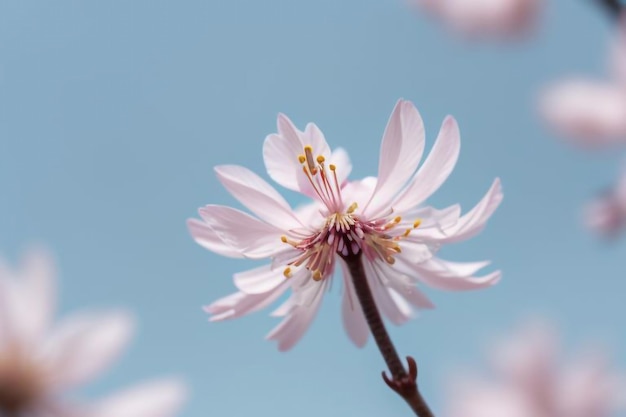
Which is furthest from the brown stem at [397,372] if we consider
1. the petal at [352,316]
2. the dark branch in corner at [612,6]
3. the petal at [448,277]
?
the dark branch in corner at [612,6]

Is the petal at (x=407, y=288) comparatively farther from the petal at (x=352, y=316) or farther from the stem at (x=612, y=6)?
the stem at (x=612, y=6)

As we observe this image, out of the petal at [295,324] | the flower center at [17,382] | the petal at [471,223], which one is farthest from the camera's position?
the petal at [295,324]

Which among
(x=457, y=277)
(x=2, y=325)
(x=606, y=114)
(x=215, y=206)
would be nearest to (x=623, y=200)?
(x=606, y=114)

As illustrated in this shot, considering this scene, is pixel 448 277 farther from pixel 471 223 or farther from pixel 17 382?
pixel 17 382

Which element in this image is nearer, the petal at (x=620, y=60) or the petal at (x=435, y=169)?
the petal at (x=435, y=169)

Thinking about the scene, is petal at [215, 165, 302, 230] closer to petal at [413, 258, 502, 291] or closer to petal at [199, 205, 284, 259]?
petal at [199, 205, 284, 259]

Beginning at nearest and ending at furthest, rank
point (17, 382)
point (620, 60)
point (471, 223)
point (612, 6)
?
point (17, 382) → point (471, 223) → point (612, 6) → point (620, 60)

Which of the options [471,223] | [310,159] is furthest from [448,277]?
[310,159]
